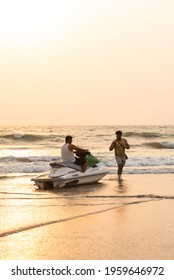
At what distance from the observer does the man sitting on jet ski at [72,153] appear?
15.0 meters

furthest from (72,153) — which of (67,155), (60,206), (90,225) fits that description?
(90,225)

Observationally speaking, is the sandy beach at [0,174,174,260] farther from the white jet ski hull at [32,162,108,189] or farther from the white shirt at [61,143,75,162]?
the white shirt at [61,143,75,162]

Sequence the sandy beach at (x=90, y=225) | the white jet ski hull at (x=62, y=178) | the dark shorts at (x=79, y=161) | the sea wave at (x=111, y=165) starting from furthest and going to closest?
the sea wave at (x=111, y=165) < the dark shorts at (x=79, y=161) < the white jet ski hull at (x=62, y=178) < the sandy beach at (x=90, y=225)

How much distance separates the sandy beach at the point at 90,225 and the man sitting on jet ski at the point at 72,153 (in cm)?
121

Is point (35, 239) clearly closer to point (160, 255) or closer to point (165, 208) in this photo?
point (160, 255)

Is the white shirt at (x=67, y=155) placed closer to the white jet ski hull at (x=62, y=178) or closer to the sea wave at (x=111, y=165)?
the white jet ski hull at (x=62, y=178)

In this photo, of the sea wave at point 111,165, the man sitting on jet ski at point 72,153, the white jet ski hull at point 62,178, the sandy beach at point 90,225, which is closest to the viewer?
the sandy beach at point 90,225

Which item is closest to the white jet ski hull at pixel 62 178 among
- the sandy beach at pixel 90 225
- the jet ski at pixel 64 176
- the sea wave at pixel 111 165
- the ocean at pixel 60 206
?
the jet ski at pixel 64 176

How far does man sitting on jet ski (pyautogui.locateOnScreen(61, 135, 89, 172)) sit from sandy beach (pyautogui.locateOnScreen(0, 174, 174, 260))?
3.98 ft

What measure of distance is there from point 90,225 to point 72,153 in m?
6.34

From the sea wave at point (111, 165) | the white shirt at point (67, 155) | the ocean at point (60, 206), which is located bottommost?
the sea wave at point (111, 165)

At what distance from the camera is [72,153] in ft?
50.2

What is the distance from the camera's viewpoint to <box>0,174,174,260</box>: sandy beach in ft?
23.4
